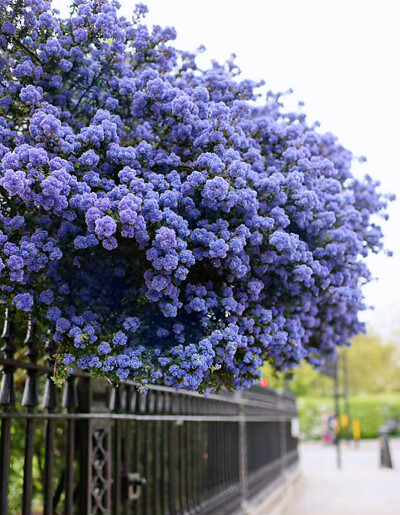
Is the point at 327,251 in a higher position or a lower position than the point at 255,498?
higher

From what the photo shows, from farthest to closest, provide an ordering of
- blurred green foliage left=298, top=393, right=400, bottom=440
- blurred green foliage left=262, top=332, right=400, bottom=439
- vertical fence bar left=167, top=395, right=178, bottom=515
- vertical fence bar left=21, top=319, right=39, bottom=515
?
blurred green foliage left=262, top=332, right=400, bottom=439 < blurred green foliage left=298, top=393, right=400, bottom=440 < vertical fence bar left=167, top=395, right=178, bottom=515 < vertical fence bar left=21, top=319, right=39, bottom=515

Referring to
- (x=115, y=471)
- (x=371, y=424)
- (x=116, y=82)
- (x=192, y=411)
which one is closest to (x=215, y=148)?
(x=116, y=82)

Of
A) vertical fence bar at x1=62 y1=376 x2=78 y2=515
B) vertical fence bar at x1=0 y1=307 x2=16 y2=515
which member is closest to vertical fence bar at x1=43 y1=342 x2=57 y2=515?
vertical fence bar at x1=62 y1=376 x2=78 y2=515

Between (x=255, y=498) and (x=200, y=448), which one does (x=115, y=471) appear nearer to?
(x=200, y=448)

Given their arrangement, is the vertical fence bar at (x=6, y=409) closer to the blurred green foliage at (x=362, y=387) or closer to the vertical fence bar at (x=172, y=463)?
the vertical fence bar at (x=172, y=463)

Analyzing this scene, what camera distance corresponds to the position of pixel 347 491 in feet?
42.6

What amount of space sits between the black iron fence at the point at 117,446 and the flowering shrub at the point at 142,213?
834 mm

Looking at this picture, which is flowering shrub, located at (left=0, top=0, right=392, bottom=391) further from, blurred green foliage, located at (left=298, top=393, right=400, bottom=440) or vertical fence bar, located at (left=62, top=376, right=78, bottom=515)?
blurred green foliage, located at (left=298, top=393, right=400, bottom=440)

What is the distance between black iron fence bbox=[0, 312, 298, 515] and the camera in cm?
366

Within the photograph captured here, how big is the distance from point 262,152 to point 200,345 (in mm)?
1239

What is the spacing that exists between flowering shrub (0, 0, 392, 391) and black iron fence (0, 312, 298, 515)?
834 millimetres

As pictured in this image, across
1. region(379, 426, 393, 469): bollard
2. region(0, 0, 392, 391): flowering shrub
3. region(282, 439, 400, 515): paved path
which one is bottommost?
region(282, 439, 400, 515): paved path

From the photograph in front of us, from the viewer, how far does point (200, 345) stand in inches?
110

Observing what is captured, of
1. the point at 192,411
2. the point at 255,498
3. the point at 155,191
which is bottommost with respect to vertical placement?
the point at 255,498
